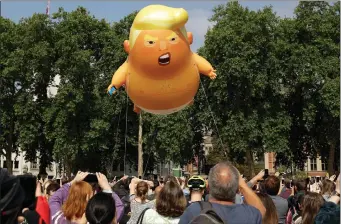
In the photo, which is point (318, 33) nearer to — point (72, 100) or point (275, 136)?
point (275, 136)

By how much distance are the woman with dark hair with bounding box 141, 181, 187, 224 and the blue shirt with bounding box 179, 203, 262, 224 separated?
954mm

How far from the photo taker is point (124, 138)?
119ft

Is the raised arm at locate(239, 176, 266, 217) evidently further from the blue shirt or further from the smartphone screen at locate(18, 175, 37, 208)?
the smartphone screen at locate(18, 175, 37, 208)

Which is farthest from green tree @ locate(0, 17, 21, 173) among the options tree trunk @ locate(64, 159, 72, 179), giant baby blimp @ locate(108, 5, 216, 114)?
giant baby blimp @ locate(108, 5, 216, 114)

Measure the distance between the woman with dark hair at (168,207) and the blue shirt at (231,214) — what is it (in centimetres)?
95

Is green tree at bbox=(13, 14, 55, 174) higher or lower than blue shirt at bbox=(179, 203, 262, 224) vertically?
higher

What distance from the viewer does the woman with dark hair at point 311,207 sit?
5.64 meters

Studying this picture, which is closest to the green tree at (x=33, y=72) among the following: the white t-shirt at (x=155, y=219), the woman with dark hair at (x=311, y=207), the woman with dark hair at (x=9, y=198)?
the woman with dark hair at (x=311, y=207)

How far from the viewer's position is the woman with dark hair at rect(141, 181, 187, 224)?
480cm

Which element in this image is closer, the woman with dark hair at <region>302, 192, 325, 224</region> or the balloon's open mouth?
the woman with dark hair at <region>302, 192, 325, 224</region>

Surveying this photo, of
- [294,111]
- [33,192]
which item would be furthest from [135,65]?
[294,111]

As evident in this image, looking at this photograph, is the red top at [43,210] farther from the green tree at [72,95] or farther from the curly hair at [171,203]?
the green tree at [72,95]

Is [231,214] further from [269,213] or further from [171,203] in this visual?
[269,213]

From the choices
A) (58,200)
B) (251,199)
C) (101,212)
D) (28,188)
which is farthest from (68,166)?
(28,188)
